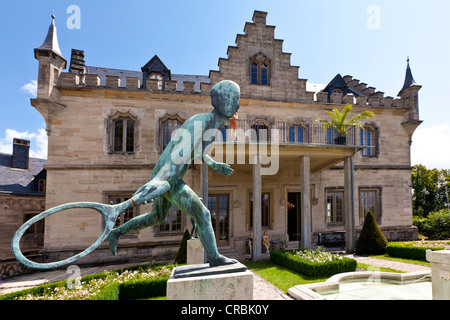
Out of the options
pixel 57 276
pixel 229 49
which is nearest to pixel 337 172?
pixel 229 49

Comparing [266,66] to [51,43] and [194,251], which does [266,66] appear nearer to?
[51,43]

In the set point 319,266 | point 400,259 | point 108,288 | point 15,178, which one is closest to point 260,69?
point 319,266

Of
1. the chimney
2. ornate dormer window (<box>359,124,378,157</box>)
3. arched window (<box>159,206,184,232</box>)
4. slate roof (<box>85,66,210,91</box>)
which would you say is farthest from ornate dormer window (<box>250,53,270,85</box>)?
the chimney

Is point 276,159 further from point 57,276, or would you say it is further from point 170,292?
point 57,276

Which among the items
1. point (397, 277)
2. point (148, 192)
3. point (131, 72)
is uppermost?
point (131, 72)

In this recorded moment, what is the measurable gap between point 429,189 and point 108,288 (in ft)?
115

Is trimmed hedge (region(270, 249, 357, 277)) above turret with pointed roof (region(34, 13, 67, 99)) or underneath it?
underneath

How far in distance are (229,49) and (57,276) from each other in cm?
1619

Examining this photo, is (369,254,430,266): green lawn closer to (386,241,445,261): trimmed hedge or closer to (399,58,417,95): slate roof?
(386,241,445,261): trimmed hedge

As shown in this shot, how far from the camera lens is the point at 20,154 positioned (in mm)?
18297

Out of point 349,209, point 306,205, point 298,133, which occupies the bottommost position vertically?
point 349,209

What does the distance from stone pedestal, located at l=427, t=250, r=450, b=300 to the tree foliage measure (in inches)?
1073

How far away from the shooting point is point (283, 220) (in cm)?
1564

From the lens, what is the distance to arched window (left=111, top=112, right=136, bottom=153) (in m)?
14.3
